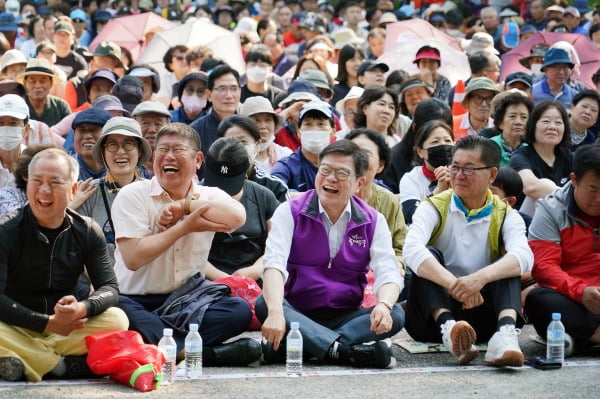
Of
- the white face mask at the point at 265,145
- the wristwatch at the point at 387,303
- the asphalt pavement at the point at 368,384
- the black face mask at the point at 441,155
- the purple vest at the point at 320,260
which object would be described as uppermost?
the white face mask at the point at 265,145

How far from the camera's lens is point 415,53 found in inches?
501

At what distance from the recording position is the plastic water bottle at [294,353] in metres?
5.61

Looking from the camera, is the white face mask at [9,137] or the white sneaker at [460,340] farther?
the white face mask at [9,137]

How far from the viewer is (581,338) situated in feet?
20.7

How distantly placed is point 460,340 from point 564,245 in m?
1.09

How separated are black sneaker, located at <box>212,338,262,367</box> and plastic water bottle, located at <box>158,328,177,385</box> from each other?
0.41 meters

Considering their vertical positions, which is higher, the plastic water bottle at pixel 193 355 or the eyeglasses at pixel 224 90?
the eyeglasses at pixel 224 90

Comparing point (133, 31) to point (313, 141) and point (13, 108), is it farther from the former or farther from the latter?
point (313, 141)

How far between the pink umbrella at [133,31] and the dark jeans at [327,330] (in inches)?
337

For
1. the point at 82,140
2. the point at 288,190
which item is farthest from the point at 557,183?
the point at 82,140

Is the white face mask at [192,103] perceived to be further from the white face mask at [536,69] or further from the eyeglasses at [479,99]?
the white face mask at [536,69]

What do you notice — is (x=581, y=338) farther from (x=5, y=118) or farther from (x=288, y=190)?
(x=5, y=118)

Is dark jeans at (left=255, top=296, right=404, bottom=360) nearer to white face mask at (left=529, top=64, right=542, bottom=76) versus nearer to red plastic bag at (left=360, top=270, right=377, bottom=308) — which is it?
→ red plastic bag at (left=360, top=270, right=377, bottom=308)

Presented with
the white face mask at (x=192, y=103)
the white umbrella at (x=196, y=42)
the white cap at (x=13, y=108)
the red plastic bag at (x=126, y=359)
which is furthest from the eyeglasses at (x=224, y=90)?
the red plastic bag at (x=126, y=359)
